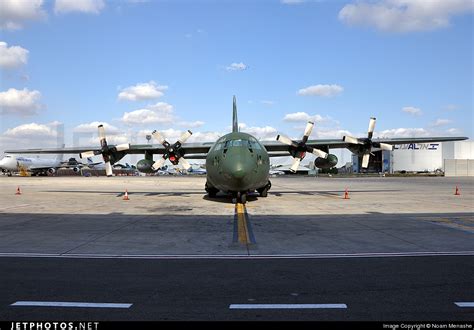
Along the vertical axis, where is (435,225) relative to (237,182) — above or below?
below

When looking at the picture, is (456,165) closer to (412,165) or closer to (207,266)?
(412,165)

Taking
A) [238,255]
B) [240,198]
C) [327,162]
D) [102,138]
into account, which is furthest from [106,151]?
[238,255]

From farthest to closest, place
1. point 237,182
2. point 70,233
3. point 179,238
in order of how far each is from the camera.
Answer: point 237,182 → point 70,233 → point 179,238

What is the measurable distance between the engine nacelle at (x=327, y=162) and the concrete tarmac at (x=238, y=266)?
13.8 m

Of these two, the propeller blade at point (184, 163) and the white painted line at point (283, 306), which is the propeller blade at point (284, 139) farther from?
the white painted line at point (283, 306)

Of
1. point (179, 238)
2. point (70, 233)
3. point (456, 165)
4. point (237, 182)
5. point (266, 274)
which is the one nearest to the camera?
point (266, 274)

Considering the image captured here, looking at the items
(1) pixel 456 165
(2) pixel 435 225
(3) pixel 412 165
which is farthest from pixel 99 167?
(2) pixel 435 225

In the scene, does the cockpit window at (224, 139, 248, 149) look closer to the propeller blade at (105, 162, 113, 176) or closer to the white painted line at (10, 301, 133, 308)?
the propeller blade at (105, 162, 113, 176)

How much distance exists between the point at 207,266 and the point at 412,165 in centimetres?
11283

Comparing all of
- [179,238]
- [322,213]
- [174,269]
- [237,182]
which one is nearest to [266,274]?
[174,269]

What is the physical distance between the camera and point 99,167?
118 meters

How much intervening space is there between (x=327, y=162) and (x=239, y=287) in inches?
939

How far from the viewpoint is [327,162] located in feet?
96.6

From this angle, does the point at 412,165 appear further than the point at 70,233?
Yes
